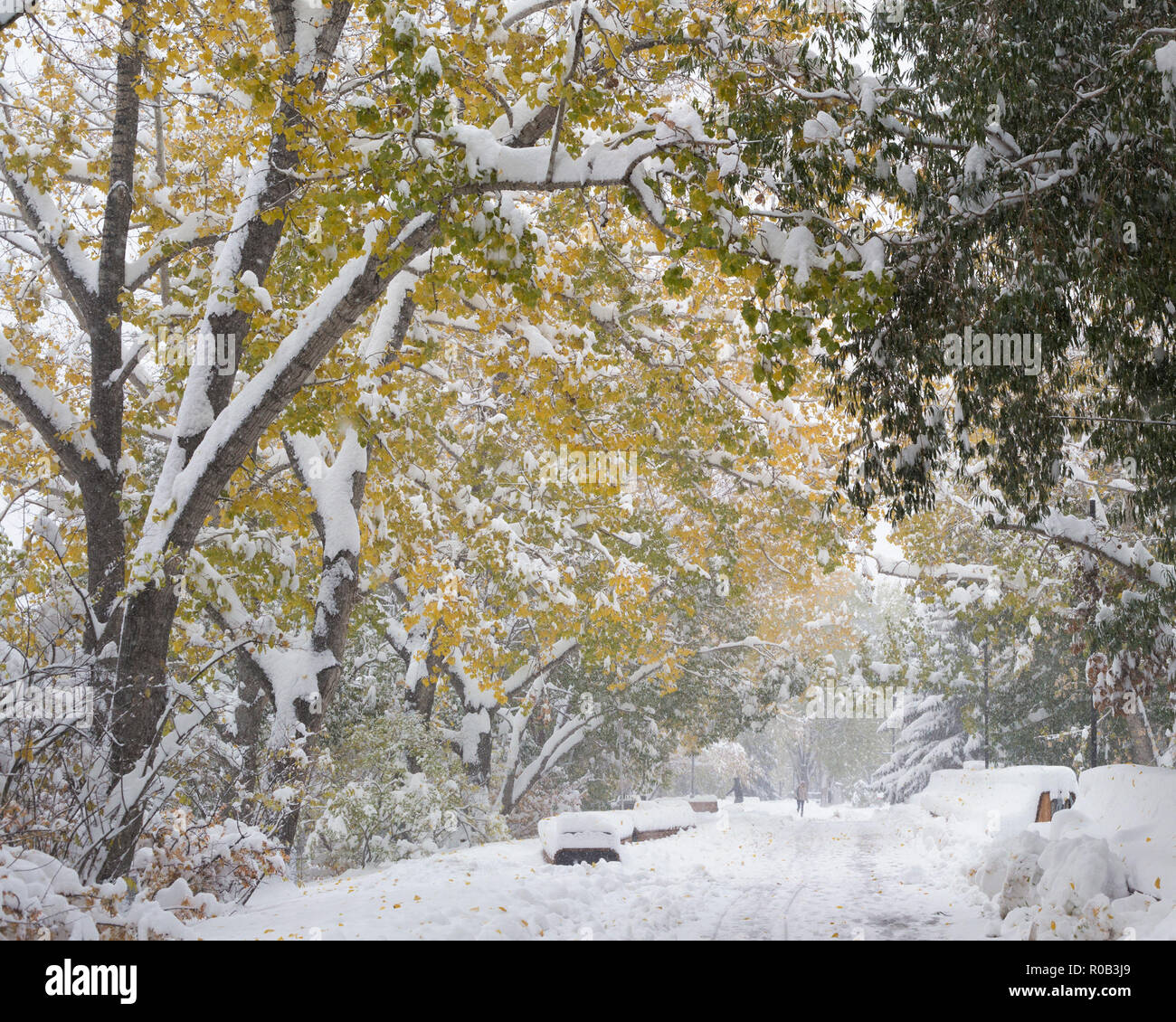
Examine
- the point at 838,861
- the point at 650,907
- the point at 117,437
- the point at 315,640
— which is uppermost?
the point at 117,437

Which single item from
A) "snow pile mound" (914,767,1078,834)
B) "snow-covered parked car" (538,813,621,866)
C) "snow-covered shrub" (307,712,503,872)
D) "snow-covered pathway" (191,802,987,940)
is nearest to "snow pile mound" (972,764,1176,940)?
"snow-covered pathway" (191,802,987,940)

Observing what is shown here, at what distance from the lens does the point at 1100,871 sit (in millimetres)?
7539

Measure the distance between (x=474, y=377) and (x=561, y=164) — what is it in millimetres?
10645

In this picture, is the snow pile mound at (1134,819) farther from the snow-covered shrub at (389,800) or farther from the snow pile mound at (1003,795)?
the snow-covered shrub at (389,800)

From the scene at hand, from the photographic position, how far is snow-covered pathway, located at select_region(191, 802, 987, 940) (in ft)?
24.6

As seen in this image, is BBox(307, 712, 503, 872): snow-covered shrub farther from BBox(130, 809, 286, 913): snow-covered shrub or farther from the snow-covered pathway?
BBox(130, 809, 286, 913): snow-covered shrub

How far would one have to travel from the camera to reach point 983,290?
23.7 ft

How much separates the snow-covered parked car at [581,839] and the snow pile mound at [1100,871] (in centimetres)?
499

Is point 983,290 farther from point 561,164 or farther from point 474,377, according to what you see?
point 474,377

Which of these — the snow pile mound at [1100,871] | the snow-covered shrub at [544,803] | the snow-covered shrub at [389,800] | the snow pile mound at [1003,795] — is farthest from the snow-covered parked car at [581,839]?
the snow-covered shrub at [544,803]

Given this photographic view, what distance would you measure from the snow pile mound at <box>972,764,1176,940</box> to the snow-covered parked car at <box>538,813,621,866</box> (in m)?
4.99

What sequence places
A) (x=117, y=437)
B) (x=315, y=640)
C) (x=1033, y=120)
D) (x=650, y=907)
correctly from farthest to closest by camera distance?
1. (x=315, y=640)
2. (x=117, y=437)
3. (x=650, y=907)
4. (x=1033, y=120)

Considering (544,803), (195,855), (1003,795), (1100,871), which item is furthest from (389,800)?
(544,803)
